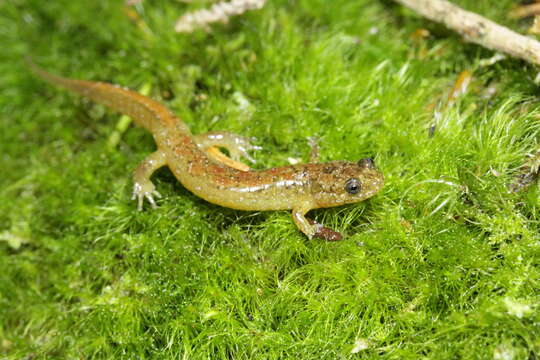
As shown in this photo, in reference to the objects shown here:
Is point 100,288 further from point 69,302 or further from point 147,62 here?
point 147,62

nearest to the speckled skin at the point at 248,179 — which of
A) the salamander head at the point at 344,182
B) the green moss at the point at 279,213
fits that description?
the salamander head at the point at 344,182

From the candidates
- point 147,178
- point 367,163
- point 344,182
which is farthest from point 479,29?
point 147,178

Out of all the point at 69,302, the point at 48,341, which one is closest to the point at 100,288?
the point at 69,302

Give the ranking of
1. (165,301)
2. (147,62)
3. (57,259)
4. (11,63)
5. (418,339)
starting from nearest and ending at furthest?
(418,339), (165,301), (57,259), (147,62), (11,63)

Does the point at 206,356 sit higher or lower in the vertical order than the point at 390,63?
lower

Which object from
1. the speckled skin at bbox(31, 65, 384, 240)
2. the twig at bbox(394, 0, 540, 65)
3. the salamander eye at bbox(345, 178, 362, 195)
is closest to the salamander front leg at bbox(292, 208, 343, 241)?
the speckled skin at bbox(31, 65, 384, 240)

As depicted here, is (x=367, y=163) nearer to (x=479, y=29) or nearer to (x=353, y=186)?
(x=353, y=186)
